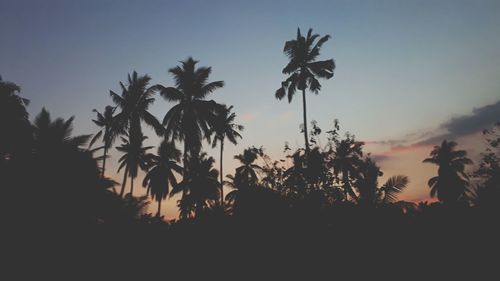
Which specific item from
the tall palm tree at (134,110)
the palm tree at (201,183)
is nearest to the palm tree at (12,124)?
the tall palm tree at (134,110)

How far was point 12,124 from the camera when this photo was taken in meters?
14.4

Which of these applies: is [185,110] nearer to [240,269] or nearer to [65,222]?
[65,222]

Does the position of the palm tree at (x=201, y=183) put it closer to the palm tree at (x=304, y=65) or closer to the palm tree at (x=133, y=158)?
the palm tree at (x=133, y=158)

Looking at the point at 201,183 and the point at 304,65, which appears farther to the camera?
the point at 201,183

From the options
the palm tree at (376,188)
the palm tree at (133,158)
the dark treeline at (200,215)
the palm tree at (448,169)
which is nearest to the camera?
the dark treeline at (200,215)

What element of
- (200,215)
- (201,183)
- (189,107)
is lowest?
(200,215)

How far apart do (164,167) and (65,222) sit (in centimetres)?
2559

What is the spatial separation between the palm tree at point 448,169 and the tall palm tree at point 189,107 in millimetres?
39764

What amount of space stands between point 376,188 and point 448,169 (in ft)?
122

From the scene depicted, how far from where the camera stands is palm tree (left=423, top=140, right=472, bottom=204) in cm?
4569

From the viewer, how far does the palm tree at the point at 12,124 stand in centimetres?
1270

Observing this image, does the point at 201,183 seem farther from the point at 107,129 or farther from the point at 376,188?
the point at 376,188

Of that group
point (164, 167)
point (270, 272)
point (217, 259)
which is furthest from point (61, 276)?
point (164, 167)

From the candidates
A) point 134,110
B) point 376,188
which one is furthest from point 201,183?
point 376,188
